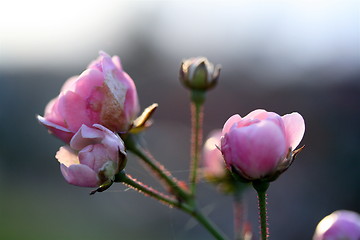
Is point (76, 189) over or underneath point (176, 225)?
underneath

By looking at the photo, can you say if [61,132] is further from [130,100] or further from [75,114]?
[130,100]

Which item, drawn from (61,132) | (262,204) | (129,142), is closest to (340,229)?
(262,204)

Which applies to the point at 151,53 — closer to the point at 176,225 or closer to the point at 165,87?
the point at 165,87

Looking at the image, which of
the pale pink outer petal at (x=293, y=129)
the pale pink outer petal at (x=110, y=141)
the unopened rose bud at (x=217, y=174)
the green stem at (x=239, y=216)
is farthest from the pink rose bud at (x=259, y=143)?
the unopened rose bud at (x=217, y=174)

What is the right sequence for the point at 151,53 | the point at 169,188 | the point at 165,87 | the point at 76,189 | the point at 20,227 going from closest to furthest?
the point at 169,188
the point at 20,227
the point at 76,189
the point at 165,87
the point at 151,53

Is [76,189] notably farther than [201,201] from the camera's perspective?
Yes

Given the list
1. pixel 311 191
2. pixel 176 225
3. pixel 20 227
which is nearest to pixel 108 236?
pixel 176 225

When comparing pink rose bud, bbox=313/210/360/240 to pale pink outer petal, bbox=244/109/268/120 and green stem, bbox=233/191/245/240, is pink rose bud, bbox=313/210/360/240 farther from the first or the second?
pale pink outer petal, bbox=244/109/268/120

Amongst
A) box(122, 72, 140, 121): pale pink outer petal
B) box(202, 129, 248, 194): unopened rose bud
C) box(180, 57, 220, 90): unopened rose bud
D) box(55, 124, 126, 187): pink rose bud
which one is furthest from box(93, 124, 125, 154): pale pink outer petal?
box(202, 129, 248, 194): unopened rose bud
